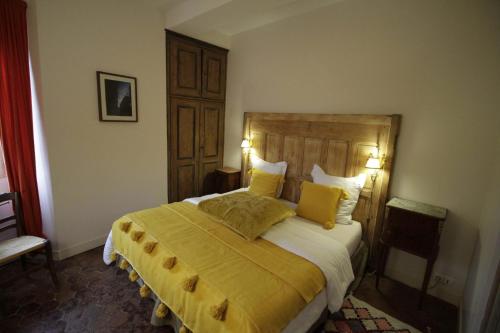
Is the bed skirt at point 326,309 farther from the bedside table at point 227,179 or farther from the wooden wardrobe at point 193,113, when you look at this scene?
the bedside table at point 227,179

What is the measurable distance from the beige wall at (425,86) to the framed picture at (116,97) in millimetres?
2090

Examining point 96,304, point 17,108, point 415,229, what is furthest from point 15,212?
point 415,229

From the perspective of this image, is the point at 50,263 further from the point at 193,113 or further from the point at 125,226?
the point at 193,113

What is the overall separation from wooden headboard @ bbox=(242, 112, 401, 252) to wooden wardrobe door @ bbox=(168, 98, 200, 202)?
2.81 ft

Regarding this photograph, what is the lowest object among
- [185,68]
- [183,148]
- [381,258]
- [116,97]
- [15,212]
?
[381,258]

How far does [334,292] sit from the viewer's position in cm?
175

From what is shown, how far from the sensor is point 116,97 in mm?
2752

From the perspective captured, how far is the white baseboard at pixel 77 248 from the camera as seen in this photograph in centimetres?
255

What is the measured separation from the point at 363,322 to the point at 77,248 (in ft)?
9.73

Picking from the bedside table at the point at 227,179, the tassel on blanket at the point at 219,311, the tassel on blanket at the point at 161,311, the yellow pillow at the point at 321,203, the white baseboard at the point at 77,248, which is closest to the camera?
the tassel on blanket at the point at 219,311

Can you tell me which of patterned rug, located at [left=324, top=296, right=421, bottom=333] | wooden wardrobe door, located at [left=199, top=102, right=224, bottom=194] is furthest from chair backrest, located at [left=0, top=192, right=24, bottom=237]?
patterned rug, located at [left=324, top=296, right=421, bottom=333]

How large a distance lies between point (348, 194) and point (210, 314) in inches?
71.1

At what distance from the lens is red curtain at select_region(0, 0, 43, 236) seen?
83.4 inches

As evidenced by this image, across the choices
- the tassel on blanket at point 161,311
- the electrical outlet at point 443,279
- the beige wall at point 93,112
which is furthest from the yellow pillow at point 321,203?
the beige wall at point 93,112
